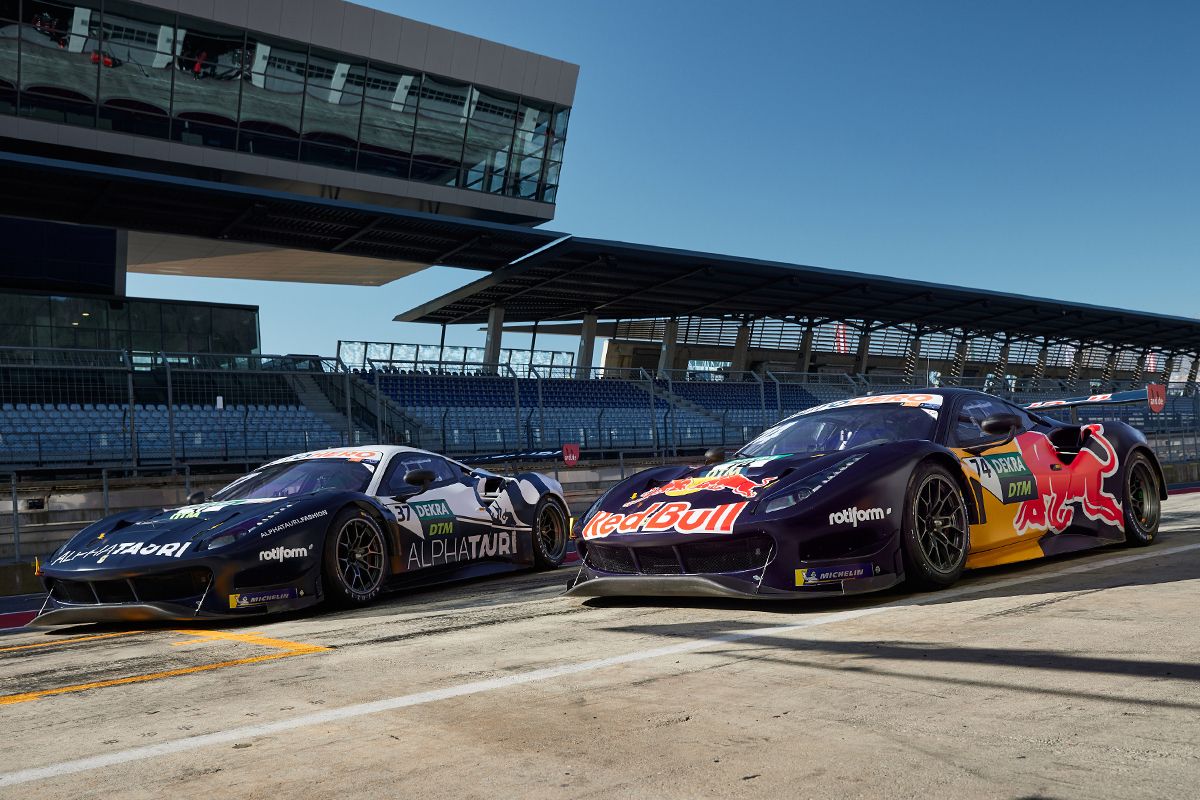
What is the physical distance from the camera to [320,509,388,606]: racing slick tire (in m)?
7.21

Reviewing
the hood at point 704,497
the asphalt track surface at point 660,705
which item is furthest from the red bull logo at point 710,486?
the asphalt track surface at point 660,705

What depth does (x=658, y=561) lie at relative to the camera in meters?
6.09

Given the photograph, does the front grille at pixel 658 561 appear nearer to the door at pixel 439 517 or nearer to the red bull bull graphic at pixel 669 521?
the red bull bull graphic at pixel 669 521

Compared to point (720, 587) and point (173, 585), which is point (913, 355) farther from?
point (173, 585)

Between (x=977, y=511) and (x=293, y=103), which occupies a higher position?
(x=293, y=103)

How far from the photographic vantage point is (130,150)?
27.2 metres

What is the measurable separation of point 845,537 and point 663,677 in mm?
2123

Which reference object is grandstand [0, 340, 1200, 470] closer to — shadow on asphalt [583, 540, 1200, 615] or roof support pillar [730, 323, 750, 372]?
shadow on asphalt [583, 540, 1200, 615]

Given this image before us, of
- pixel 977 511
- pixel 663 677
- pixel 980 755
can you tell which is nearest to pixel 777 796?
pixel 980 755

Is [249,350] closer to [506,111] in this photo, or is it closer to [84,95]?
[84,95]

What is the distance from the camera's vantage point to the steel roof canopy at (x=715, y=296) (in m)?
30.1

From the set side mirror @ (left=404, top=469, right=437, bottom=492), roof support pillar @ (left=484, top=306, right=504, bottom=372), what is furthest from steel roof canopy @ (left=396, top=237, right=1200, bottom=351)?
side mirror @ (left=404, top=469, right=437, bottom=492)

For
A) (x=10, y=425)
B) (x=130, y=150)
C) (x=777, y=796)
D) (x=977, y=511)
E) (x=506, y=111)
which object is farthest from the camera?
(x=506, y=111)

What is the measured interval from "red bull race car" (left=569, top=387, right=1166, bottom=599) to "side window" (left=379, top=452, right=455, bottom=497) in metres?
1.98
